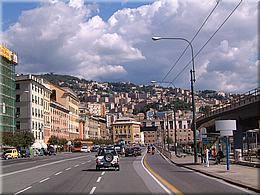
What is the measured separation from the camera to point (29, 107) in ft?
390

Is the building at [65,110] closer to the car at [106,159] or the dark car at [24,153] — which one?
the dark car at [24,153]

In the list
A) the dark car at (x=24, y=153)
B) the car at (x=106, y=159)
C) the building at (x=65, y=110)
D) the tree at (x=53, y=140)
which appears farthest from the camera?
the building at (x=65, y=110)

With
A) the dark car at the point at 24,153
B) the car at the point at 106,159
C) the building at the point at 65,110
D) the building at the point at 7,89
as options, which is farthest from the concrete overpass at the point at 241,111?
the building at the point at 65,110

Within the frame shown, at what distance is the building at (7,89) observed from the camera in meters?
101

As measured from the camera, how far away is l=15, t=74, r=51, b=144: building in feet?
389

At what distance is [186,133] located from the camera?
168375 mm

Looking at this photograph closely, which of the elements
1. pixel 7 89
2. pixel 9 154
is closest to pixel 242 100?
pixel 9 154

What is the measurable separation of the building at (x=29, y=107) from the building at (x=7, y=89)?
28.2 feet

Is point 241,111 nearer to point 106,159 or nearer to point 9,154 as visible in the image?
point 106,159

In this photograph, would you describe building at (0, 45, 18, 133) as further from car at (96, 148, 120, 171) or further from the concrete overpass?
car at (96, 148, 120, 171)

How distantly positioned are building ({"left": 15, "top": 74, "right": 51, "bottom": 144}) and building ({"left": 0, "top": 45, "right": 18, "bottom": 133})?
858cm

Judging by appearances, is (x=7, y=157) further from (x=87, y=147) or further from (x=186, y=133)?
(x=186, y=133)

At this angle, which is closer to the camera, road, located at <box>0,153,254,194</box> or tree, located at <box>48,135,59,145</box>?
road, located at <box>0,153,254,194</box>

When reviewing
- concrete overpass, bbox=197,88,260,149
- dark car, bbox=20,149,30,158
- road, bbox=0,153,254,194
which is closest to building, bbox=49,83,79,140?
dark car, bbox=20,149,30,158
